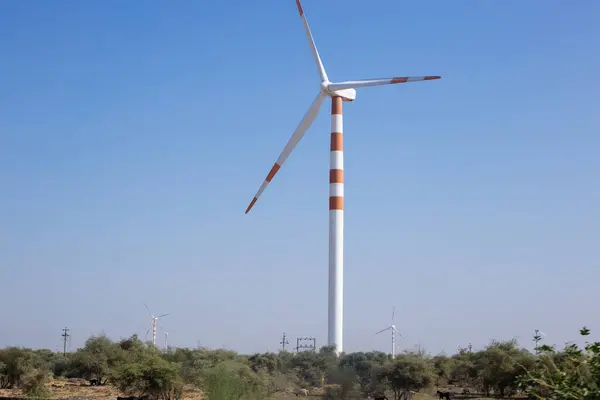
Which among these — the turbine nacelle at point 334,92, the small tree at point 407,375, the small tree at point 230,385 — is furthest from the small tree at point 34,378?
the turbine nacelle at point 334,92

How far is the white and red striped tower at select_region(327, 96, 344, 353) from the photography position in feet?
243

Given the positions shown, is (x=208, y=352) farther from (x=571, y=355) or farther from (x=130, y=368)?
(x=571, y=355)

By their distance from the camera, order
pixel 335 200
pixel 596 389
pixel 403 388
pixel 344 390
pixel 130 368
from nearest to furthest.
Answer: pixel 596 389 → pixel 344 390 → pixel 130 368 → pixel 403 388 → pixel 335 200

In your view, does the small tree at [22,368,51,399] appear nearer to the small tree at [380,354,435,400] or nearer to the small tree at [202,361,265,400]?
the small tree at [202,361,265,400]

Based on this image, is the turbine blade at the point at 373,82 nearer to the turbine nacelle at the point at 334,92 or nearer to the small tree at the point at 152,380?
the turbine nacelle at the point at 334,92

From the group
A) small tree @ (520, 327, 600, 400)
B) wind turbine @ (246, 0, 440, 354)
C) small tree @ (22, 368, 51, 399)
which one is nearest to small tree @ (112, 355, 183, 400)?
small tree @ (22, 368, 51, 399)

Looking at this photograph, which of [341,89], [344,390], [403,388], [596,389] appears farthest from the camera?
[341,89]

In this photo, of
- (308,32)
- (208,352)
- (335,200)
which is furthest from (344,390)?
(308,32)

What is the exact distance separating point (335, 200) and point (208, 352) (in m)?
17.8

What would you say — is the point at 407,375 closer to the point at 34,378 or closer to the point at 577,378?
the point at 34,378

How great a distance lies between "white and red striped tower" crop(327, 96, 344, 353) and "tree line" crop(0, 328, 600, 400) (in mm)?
3254

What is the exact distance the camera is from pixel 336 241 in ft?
245

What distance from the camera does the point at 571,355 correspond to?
1275cm

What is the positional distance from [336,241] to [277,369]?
42.6 feet
